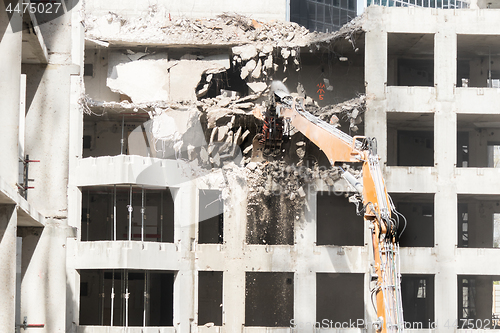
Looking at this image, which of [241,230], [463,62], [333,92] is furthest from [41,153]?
[463,62]

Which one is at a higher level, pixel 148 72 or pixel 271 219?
pixel 148 72

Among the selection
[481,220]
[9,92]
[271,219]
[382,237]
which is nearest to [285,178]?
[271,219]

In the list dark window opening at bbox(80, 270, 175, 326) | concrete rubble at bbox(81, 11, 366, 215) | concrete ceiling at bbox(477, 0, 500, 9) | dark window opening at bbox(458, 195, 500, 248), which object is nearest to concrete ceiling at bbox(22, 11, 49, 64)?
concrete rubble at bbox(81, 11, 366, 215)

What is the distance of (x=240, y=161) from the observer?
25.8 m

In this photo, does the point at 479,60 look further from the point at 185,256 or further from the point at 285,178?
the point at 185,256

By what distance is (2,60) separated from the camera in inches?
291

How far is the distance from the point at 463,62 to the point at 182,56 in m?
13.4

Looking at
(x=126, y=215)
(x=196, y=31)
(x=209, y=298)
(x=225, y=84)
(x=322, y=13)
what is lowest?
(x=209, y=298)

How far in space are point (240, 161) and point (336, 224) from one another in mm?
6384

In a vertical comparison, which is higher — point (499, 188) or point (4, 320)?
point (499, 188)

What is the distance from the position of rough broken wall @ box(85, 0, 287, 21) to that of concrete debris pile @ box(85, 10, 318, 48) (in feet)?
2.61

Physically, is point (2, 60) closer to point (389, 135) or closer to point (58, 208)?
point (58, 208)

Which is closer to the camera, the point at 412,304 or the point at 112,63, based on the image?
the point at 112,63

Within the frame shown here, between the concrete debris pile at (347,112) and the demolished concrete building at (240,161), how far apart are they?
6 centimetres
